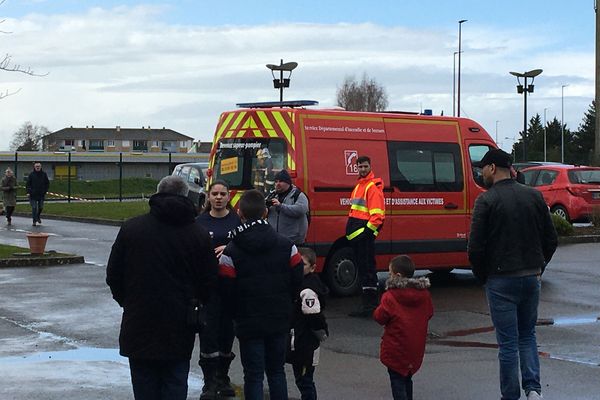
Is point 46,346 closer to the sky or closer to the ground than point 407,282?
closer to the ground

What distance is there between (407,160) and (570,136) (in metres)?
87.3

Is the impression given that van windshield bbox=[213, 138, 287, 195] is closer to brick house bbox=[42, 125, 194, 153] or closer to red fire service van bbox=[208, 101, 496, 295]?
red fire service van bbox=[208, 101, 496, 295]

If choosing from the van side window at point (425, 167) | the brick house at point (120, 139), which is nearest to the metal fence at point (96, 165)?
the van side window at point (425, 167)

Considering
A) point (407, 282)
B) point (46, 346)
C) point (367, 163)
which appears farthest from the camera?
point (367, 163)

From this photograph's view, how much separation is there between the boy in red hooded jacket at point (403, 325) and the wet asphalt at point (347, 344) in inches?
27.9

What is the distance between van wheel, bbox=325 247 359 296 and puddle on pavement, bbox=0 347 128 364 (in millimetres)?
4244

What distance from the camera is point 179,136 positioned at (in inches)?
6422

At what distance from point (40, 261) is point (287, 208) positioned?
7.85 meters

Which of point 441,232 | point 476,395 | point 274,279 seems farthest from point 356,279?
point 274,279

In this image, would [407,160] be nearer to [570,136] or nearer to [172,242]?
[172,242]

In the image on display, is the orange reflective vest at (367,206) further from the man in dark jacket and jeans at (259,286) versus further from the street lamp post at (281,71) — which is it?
the street lamp post at (281,71)

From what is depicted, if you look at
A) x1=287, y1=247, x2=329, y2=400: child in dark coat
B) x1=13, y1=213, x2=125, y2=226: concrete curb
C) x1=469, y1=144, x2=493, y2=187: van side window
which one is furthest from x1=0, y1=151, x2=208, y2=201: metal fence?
x1=287, y1=247, x2=329, y2=400: child in dark coat

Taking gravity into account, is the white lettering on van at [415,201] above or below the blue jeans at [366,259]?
above

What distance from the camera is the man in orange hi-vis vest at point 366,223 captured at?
12266 mm
